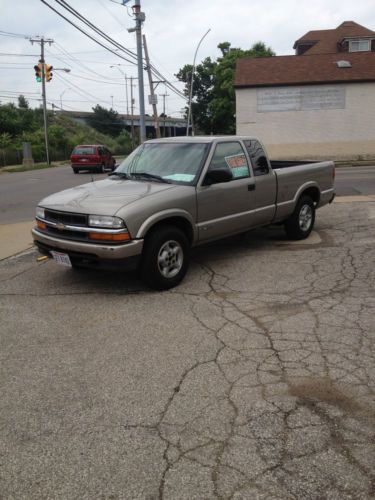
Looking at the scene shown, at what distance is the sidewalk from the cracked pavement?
6.16 ft

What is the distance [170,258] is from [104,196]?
1.02m

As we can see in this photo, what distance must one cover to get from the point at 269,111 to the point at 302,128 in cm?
204

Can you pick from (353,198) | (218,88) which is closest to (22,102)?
(218,88)

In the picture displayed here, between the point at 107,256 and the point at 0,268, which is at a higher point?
the point at 107,256

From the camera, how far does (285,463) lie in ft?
8.46

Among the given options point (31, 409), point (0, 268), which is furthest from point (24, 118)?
point (31, 409)

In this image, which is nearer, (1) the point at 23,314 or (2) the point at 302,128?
(1) the point at 23,314

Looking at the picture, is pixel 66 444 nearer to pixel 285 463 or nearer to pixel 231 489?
pixel 231 489

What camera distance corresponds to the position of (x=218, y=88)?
55.1 meters

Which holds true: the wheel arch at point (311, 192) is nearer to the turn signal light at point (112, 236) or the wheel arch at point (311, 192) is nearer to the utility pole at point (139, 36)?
the turn signal light at point (112, 236)

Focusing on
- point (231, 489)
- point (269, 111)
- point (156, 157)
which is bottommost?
point (231, 489)

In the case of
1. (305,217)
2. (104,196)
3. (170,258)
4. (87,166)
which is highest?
(87,166)

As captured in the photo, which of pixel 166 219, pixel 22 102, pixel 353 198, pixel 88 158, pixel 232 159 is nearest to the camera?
pixel 166 219

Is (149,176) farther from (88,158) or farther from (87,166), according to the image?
(87,166)
